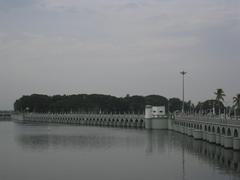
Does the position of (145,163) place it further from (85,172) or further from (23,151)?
(23,151)

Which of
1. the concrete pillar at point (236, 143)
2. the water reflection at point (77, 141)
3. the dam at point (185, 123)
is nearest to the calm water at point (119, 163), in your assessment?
the concrete pillar at point (236, 143)

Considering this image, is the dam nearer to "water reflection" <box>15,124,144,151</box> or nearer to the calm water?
the calm water

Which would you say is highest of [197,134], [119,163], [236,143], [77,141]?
[197,134]

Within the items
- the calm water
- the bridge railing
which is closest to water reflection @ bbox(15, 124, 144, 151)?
the calm water

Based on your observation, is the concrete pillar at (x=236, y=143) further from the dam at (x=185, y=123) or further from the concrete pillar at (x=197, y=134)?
the concrete pillar at (x=197, y=134)

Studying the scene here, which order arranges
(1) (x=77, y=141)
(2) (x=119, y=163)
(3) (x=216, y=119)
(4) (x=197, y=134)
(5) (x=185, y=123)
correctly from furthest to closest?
(5) (x=185, y=123) < (1) (x=77, y=141) < (4) (x=197, y=134) < (3) (x=216, y=119) < (2) (x=119, y=163)

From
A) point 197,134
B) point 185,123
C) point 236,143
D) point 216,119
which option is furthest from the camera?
point 185,123

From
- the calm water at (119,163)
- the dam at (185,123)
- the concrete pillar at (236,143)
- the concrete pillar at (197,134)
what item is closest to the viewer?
the calm water at (119,163)

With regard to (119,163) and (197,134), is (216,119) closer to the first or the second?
(197,134)

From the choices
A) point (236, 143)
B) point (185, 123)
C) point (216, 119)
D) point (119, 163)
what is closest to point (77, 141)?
point (216, 119)

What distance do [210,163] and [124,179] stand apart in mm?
13987

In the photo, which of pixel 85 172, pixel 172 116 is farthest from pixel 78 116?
pixel 85 172

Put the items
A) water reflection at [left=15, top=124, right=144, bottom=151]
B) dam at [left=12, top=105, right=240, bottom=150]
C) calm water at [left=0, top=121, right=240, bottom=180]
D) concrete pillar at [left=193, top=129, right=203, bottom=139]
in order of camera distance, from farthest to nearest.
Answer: concrete pillar at [left=193, top=129, right=203, bottom=139]
water reflection at [left=15, top=124, right=144, bottom=151]
dam at [left=12, top=105, right=240, bottom=150]
calm water at [left=0, top=121, right=240, bottom=180]

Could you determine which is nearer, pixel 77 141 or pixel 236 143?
pixel 236 143
